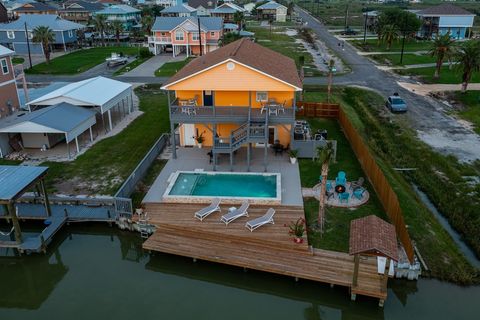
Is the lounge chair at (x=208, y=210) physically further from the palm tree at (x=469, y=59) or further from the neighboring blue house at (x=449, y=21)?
the neighboring blue house at (x=449, y=21)

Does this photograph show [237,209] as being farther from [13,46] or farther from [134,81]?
[13,46]

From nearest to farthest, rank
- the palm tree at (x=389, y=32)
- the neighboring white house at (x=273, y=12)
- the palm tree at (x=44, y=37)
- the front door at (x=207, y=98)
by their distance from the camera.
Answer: the front door at (x=207, y=98) → the palm tree at (x=44, y=37) → the palm tree at (x=389, y=32) → the neighboring white house at (x=273, y=12)

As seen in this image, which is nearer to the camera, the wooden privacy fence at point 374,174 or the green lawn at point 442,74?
the wooden privacy fence at point 374,174

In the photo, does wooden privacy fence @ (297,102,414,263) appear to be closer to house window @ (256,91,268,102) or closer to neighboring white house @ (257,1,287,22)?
house window @ (256,91,268,102)

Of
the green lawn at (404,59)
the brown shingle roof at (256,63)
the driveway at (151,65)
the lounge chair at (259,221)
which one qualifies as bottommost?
the driveway at (151,65)

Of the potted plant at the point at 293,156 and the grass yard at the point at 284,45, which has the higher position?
the grass yard at the point at 284,45

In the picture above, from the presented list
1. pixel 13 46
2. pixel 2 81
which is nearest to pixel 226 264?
pixel 2 81

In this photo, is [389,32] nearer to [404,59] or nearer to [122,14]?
[404,59]

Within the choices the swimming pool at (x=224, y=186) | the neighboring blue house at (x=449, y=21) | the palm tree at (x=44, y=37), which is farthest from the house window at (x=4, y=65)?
the neighboring blue house at (x=449, y=21)
